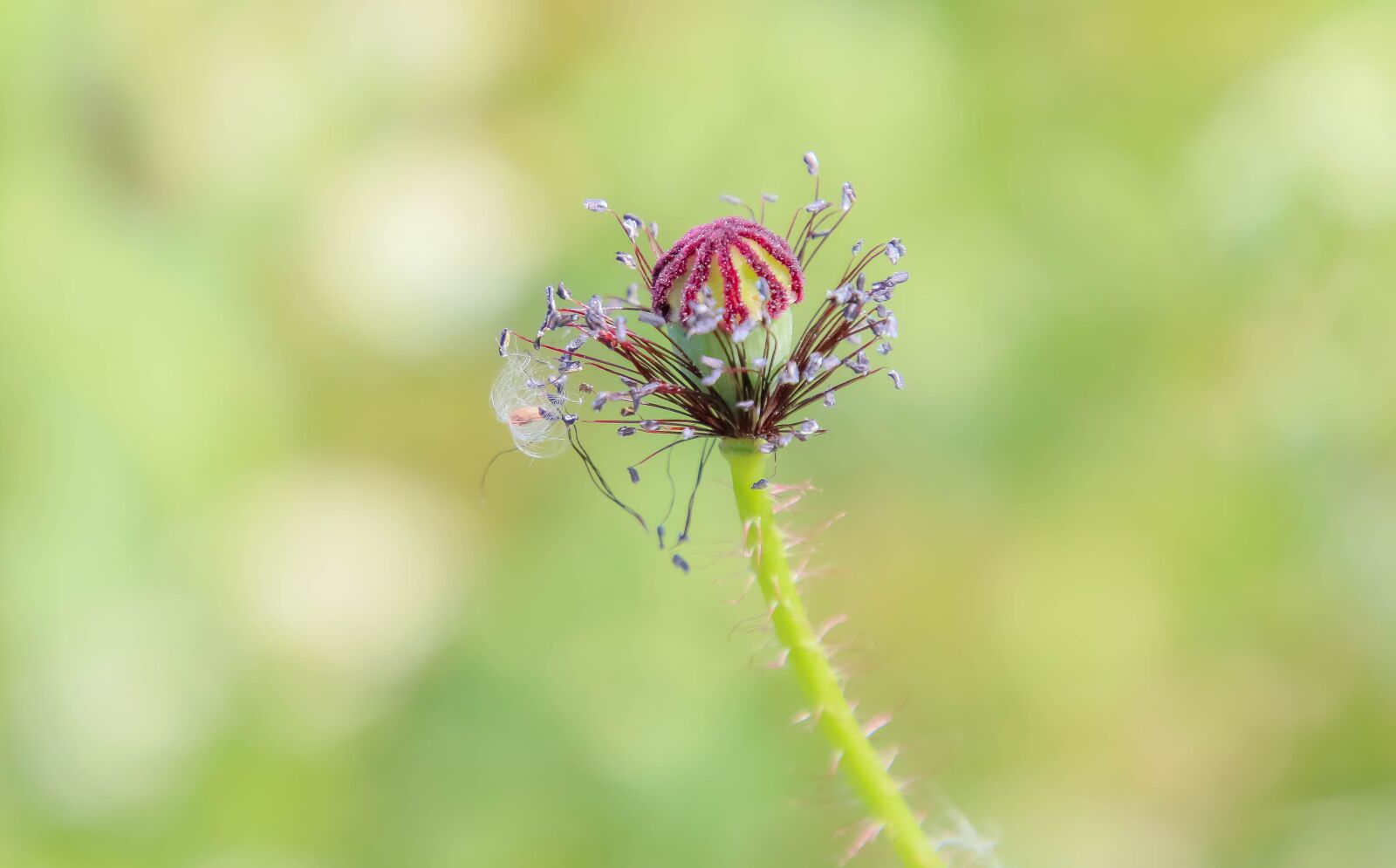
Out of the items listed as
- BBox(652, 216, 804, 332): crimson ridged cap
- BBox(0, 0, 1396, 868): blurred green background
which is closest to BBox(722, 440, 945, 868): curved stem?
BBox(652, 216, 804, 332): crimson ridged cap

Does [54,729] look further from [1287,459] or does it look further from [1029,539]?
[1287,459]

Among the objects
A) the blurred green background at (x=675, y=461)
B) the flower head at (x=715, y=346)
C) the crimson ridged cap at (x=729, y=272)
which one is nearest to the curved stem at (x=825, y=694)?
the flower head at (x=715, y=346)

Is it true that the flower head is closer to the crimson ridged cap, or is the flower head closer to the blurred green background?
the crimson ridged cap

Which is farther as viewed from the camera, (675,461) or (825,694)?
(675,461)

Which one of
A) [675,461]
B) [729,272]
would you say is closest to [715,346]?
[729,272]

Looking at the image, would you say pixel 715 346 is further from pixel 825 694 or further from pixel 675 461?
pixel 675 461

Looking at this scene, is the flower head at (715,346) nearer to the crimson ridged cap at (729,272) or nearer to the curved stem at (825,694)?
the crimson ridged cap at (729,272)

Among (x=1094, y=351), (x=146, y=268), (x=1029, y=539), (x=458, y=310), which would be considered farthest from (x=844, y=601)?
(x=146, y=268)
